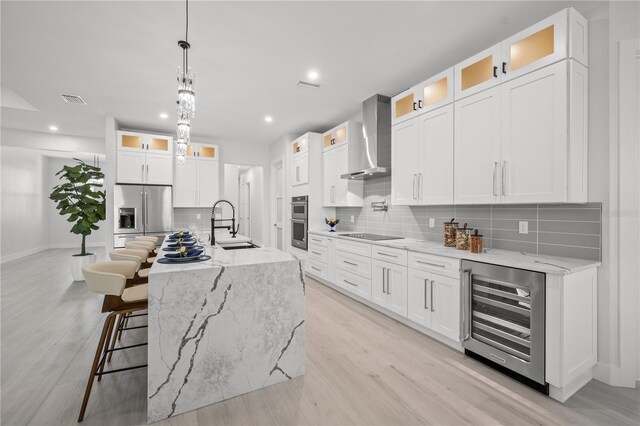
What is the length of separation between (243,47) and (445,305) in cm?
311

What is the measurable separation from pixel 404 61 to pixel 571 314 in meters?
2.73

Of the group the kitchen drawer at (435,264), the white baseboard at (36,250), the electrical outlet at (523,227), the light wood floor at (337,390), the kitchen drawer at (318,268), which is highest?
the electrical outlet at (523,227)

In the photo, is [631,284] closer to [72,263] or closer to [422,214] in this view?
[422,214]

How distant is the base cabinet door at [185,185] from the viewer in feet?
19.9

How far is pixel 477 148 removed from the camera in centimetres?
269

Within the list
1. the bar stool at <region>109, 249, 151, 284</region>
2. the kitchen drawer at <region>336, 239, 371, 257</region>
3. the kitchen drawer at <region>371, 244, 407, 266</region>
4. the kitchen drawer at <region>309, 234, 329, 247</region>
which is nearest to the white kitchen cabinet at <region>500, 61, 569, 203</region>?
the kitchen drawer at <region>371, 244, 407, 266</region>

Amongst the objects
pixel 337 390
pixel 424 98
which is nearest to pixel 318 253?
pixel 424 98

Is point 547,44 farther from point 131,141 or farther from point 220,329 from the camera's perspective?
point 131,141

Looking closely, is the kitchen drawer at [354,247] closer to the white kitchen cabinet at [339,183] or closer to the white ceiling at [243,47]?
the white kitchen cabinet at [339,183]

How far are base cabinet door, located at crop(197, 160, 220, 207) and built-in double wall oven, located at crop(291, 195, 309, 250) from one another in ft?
5.87

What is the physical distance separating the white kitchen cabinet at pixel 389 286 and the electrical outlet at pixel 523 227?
111 cm

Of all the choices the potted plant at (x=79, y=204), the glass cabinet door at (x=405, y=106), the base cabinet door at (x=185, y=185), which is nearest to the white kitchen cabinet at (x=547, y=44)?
the glass cabinet door at (x=405, y=106)

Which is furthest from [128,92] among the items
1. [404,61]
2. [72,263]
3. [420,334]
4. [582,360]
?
[582,360]

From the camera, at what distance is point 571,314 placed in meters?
1.96
